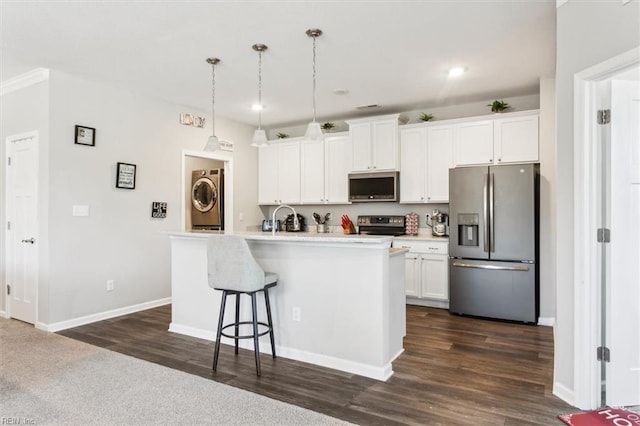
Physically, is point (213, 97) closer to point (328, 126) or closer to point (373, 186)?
point (328, 126)

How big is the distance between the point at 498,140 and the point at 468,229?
1173mm

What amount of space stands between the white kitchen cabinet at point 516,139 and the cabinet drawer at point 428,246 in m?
1.21

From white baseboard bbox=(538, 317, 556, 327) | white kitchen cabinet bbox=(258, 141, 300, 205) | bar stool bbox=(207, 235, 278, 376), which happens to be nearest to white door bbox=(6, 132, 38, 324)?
bar stool bbox=(207, 235, 278, 376)

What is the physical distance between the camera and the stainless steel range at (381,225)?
550cm

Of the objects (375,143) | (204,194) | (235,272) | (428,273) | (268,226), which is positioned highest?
(375,143)

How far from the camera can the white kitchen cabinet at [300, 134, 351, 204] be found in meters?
5.74

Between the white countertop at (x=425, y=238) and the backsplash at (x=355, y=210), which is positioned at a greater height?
the backsplash at (x=355, y=210)

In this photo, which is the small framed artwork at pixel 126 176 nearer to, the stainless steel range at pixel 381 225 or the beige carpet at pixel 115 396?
the beige carpet at pixel 115 396

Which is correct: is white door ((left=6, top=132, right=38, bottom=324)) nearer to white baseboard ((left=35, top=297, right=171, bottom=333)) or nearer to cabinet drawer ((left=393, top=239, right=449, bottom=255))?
white baseboard ((left=35, top=297, right=171, bottom=333))

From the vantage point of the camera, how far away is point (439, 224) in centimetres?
513

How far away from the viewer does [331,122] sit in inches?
243

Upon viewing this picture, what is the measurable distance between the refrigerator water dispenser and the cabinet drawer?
279 mm

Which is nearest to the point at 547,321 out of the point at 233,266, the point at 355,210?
the point at 355,210

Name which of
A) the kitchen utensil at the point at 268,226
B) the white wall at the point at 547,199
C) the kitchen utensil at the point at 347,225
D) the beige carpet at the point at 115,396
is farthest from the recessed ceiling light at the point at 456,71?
the kitchen utensil at the point at 268,226
